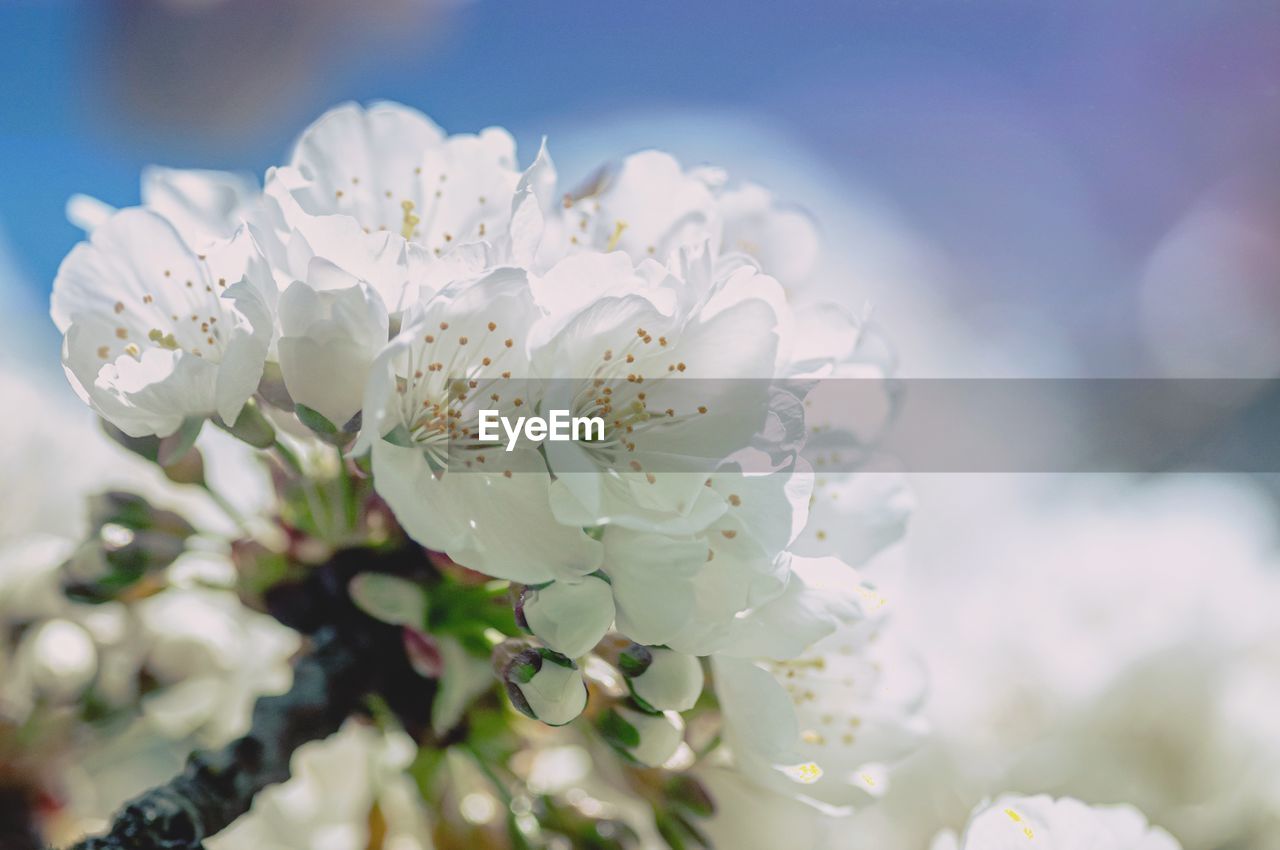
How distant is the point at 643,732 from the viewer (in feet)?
1.35

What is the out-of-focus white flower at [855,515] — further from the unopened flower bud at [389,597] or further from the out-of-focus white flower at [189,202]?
the out-of-focus white flower at [189,202]

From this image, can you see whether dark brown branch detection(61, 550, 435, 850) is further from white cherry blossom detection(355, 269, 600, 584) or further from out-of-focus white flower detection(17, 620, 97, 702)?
out-of-focus white flower detection(17, 620, 97, 702)

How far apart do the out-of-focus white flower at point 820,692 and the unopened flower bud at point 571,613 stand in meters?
0.06

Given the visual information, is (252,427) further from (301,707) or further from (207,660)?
(207,660)

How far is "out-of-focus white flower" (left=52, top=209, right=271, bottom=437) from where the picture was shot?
36cm

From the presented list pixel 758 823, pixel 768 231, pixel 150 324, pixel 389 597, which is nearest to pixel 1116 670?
pixel 758 823

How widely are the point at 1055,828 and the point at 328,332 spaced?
0.35 metres

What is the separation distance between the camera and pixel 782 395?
380 mm

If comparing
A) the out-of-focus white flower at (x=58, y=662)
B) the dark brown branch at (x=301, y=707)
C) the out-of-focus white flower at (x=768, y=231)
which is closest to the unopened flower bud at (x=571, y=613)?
the dark brown branch at (x=301, y=707)

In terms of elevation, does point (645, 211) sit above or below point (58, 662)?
above

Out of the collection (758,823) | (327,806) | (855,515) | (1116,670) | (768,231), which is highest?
(768,231)

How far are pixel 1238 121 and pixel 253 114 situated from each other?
78 centimetres

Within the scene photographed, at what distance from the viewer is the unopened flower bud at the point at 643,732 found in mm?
410

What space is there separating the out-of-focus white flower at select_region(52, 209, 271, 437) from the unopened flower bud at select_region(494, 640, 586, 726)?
14cm
